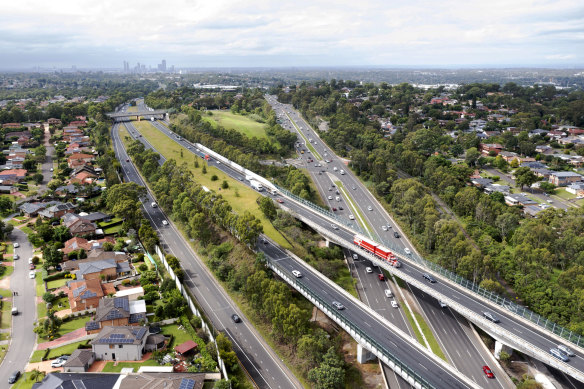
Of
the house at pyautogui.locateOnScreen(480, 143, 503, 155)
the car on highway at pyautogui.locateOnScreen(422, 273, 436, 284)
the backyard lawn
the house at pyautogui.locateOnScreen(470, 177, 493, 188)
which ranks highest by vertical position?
the backyard lawn

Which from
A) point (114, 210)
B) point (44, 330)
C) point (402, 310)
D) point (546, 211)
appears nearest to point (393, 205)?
point (546, 211)

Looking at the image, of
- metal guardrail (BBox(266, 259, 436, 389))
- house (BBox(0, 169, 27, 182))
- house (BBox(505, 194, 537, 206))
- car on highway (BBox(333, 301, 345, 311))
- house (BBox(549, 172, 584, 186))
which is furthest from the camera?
house (BBox(0, 169, 27, 182))

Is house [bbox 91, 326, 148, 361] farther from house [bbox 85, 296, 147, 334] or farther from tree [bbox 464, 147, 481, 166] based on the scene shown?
tree [bbox 464, 147, 481, 166]

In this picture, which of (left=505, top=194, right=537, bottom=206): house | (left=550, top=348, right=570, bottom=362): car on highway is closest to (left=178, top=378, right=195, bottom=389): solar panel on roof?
(left=550, top=348, right=570, bottom=362): car on highway

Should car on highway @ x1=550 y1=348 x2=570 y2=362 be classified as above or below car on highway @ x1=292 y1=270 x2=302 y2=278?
below

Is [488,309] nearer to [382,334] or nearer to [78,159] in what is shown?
[382,334]

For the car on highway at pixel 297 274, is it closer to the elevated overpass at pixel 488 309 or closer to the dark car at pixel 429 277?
the elevated overpass at pixel 488 309
